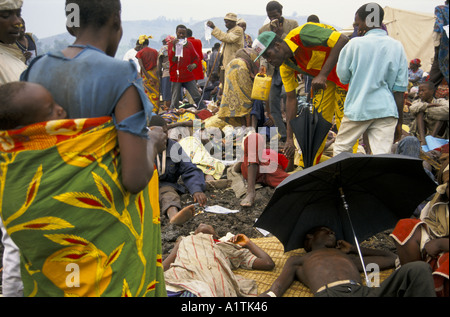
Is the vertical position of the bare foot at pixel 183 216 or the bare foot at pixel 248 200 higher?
the bare foot at pixel 183 216

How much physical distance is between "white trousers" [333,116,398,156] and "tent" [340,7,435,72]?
1367 cm

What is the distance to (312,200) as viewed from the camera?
3.30 metres

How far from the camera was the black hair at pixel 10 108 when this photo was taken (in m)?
1.62

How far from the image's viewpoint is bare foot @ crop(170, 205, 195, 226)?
415 cm

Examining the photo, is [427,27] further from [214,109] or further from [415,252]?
[415,252]

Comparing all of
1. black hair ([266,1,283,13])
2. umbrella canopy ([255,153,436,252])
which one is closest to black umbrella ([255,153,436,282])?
umbrella canopy ([255,153,436,252])

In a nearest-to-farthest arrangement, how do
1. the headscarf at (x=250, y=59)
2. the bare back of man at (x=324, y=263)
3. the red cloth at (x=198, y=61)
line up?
the bare back of man at (x=324, y=263)
the headscarf at (x=250, y=59)
the red cloth at (x=198, y=61)

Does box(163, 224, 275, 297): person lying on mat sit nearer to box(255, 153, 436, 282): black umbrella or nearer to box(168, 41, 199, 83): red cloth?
box(255, 153, 436, 282): black umbrella

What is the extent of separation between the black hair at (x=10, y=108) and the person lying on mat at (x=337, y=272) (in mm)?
1943

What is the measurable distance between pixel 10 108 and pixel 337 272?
227 centimetres

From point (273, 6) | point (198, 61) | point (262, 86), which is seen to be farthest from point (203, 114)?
point (273, 6)

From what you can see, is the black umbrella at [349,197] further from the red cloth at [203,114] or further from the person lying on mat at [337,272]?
the red cloth at [203,114]

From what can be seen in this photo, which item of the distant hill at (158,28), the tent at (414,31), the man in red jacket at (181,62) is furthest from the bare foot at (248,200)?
the distant hill at (158,28)
